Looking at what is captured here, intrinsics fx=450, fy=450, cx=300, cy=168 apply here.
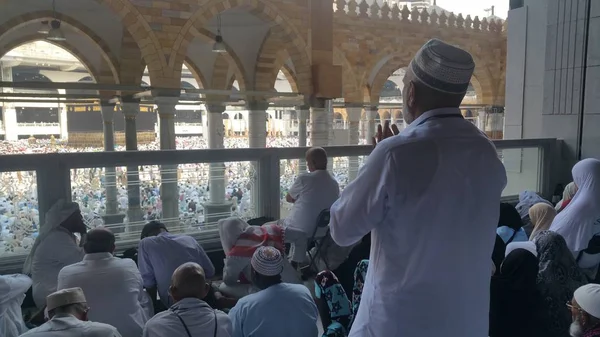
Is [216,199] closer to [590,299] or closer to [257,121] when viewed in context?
[590,299]

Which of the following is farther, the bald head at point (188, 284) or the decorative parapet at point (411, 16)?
the decorative parapet at point (411, 16)

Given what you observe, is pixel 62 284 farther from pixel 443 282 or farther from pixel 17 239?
pixel 443 282

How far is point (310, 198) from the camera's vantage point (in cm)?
344

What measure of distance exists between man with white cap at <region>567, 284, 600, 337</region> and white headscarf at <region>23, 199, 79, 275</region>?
9.26 feet

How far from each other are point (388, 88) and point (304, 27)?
565 inches

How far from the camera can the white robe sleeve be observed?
1050 millimetres

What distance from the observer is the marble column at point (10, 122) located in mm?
19500

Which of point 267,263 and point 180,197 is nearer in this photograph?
point 267,263

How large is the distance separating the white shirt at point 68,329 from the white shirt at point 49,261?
111 centimetres

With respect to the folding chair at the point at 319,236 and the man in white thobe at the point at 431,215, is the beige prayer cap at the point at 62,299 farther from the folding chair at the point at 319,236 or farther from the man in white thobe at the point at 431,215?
the folding chair at the point at 319,236

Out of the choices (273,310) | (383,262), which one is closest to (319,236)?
(273,310)

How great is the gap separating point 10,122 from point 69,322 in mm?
21728

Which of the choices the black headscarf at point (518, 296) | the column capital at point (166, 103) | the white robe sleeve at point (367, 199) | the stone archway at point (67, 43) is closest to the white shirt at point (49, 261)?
the white robe sleeve at point (367, 199)

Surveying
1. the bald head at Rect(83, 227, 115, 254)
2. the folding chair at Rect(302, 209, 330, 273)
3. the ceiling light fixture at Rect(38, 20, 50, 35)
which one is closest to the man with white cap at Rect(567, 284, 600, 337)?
the folding chair at Rect(302, 209, 330, 273)
